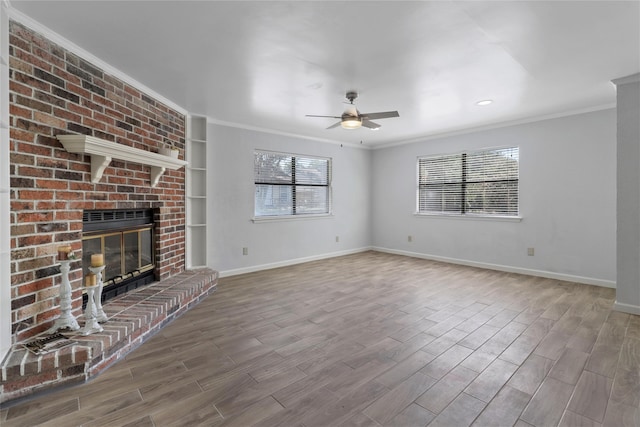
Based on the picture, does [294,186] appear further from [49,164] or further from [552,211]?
[552,211]

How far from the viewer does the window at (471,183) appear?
5.05 m

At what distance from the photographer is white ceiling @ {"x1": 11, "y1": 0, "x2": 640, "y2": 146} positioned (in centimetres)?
200

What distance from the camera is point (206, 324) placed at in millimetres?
2953

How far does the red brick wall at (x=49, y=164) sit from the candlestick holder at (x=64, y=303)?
3.5 inches

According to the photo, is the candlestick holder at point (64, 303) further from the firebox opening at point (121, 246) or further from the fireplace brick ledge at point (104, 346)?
the firebox opening at point (121, 246)

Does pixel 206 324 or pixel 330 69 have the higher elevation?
pixel 330 69

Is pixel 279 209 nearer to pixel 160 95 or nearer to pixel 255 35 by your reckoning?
pixel 160 95

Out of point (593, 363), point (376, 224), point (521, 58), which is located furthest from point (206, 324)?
point (376, 224)

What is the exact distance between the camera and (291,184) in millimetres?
5707

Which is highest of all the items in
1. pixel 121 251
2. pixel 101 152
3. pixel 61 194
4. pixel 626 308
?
pixel 101 152

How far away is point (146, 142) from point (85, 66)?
3.04ft

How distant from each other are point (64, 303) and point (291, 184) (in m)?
3.91

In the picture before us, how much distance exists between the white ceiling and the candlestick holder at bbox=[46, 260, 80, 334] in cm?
171

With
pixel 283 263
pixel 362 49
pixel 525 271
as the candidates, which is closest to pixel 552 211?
pixel 525 271
